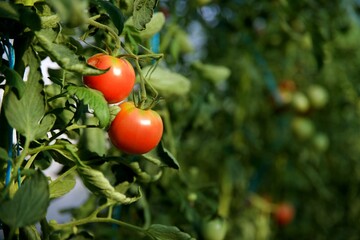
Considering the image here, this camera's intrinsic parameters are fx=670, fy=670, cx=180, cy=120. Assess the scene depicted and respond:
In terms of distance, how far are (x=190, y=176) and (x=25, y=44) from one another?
84cm

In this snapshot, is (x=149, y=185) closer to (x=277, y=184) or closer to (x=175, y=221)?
(x=175, y=221)

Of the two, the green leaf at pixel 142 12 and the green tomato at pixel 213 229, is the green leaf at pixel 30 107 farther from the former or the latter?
the green tomato at pixel 213 229

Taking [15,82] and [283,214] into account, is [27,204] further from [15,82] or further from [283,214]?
[283,214]

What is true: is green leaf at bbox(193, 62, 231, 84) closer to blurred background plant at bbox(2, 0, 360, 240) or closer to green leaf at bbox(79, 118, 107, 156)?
blurred background plant at bbox(2, 0, 360, 240)

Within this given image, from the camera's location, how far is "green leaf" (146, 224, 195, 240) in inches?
32.9

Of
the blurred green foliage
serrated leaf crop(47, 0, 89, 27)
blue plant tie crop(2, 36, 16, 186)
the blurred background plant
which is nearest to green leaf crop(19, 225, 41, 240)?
blue plant tie crop(2, 36, 16, 186)

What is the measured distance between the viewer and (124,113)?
0.82 m

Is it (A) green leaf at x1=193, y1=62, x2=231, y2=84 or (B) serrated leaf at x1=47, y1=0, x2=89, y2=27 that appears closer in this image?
(B) serrated leaf at x1=47, y1=0, x2=89, y2=27

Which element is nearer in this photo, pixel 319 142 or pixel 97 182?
pixel 97 182

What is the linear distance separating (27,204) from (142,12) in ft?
0.81

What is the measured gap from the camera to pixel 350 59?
2.81m

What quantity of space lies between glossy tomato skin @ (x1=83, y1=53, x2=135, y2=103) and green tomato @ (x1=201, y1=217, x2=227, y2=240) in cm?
51

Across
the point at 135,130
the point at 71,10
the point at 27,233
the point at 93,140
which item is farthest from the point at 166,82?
the point at 71,10

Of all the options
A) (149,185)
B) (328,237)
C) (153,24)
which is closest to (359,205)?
(328,237)
